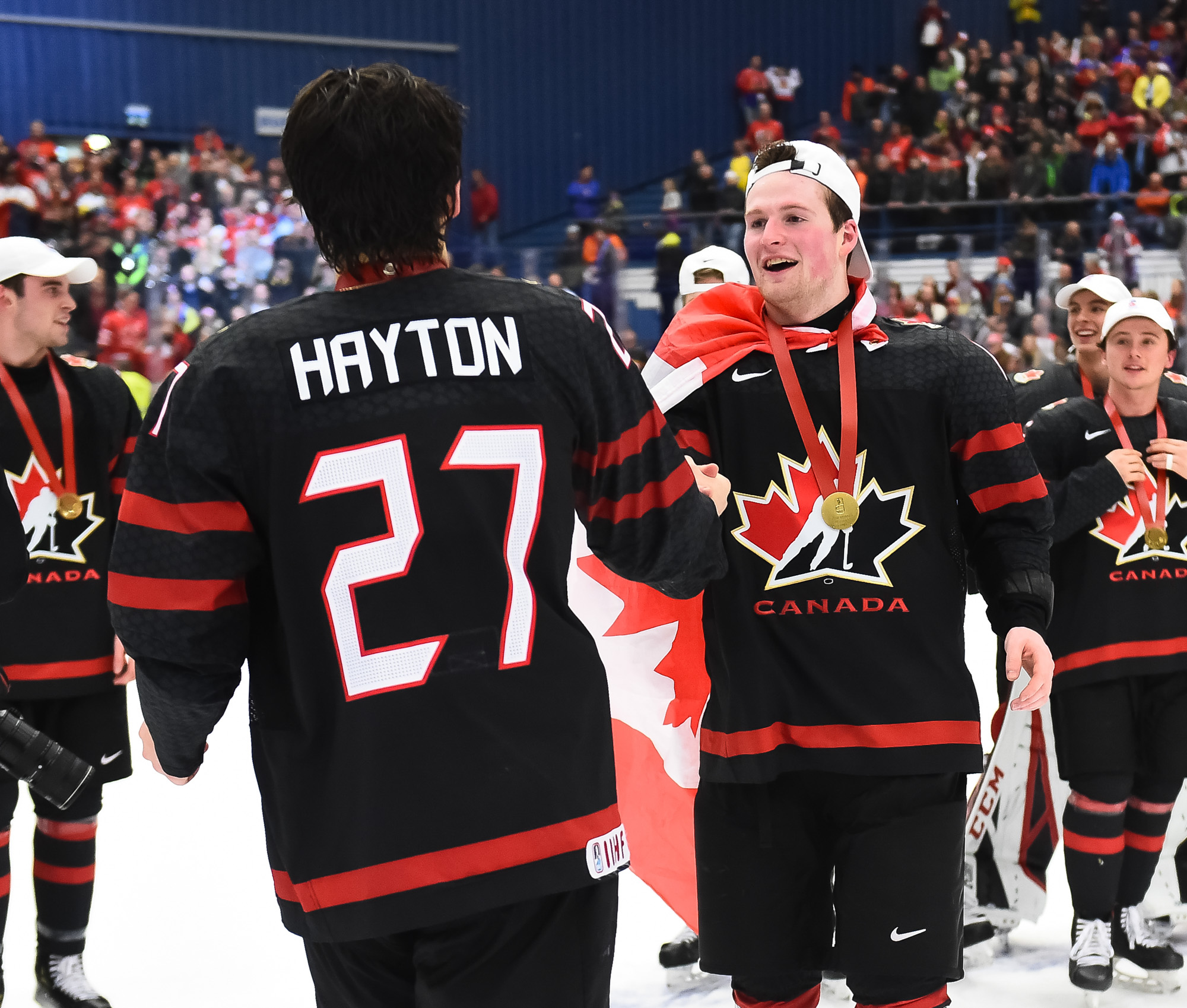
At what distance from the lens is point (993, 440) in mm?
2270

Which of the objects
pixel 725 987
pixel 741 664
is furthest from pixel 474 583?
pixel 725 987

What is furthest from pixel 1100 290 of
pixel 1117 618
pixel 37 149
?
pixel 37 149

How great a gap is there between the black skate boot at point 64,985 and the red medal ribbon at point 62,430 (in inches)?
43.1

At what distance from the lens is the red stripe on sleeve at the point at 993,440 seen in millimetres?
2268

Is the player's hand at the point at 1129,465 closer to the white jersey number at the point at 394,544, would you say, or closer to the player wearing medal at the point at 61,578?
the white jersey number at the point at 394,544

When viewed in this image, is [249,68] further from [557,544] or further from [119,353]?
[557,544]

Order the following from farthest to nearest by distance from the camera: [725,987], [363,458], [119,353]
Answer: [119,353] → [725,987] → [363,458]

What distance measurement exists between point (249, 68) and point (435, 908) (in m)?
18.0

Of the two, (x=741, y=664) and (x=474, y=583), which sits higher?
(x=474, y=583)

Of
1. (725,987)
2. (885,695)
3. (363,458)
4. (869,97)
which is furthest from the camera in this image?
(869,97)

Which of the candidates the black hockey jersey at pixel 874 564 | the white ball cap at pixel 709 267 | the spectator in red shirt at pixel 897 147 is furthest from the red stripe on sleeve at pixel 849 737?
the spectator in red shirt at pixel 897 147

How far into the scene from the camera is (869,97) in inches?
678

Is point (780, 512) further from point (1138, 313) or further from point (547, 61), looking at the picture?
point (547, 61)

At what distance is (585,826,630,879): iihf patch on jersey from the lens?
1562 millimetres
